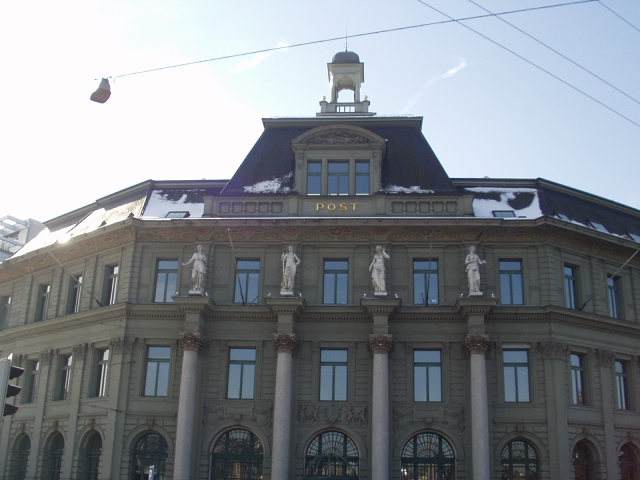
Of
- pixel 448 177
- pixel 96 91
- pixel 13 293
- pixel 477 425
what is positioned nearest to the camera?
pixel 96 91

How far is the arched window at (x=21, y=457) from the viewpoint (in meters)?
39.6

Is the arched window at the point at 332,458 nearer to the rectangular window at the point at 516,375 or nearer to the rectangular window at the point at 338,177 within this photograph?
the rectangular window at the point at 516,375

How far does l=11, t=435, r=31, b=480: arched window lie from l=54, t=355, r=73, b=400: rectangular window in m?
3.00

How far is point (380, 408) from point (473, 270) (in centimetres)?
740

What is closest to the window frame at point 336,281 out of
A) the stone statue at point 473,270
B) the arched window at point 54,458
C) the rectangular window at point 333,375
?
the rectangular window at point 333,375

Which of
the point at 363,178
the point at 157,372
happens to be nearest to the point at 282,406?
the point at 157,372

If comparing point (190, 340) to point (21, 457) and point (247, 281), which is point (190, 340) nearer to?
point (247, 281)

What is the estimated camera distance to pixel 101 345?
37812 millimetres

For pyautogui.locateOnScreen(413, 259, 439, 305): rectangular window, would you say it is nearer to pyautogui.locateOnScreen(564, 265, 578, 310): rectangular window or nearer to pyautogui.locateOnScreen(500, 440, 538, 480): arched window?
pyautogui.locateOnScreen(564, 265, 578, 310): rectangular window

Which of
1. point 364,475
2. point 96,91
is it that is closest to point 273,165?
point 364,475

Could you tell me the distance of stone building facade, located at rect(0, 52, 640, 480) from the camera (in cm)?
3422

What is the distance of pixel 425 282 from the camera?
3678 cm

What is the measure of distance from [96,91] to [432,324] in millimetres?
19386

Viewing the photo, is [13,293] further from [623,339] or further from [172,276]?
[623,339]
